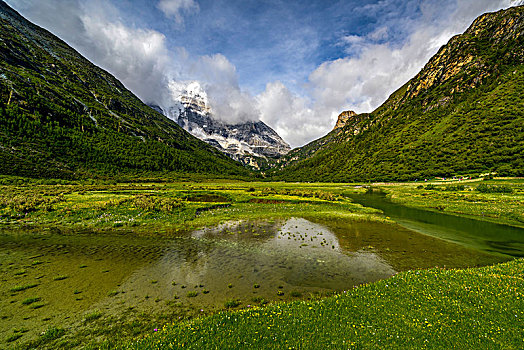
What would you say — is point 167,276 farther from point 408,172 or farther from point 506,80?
point 506,80

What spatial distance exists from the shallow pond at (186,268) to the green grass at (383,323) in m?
3.75

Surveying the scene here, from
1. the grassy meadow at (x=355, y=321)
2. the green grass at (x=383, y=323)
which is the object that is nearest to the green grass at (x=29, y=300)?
the grassy meadow at (x=355, y=321)

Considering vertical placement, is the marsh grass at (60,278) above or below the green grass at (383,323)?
below

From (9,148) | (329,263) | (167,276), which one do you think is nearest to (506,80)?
(329,263)

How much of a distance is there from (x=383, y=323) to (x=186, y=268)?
16568 millimetres

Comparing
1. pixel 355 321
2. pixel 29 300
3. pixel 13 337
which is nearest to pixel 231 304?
pixel 355 321

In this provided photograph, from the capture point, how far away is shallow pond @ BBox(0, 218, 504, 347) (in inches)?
520

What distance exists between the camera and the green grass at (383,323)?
8.38 metres

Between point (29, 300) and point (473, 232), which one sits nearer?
point (29, 300)

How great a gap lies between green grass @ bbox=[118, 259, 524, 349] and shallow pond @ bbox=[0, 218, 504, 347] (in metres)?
3.75

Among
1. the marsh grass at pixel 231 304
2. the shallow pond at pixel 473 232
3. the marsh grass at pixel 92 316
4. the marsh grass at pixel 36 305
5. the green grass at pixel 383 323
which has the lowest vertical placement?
the shallow pond at pixel 473 232

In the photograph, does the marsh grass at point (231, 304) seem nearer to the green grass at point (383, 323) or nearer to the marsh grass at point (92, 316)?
the green grass at point (383, 323)

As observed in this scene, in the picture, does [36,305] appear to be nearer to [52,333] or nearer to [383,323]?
[52,333]

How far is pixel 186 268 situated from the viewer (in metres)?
19.2
